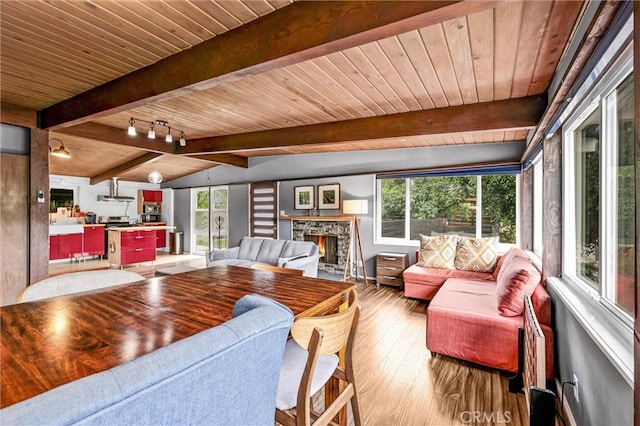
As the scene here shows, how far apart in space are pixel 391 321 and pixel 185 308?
107 inches

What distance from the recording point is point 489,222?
464 cm

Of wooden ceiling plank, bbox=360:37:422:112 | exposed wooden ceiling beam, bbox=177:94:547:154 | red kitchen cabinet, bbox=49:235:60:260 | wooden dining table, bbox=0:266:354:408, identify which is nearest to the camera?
wooden dining table, bbox=0:266:354:408

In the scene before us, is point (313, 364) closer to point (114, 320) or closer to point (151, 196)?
point (114, 320)

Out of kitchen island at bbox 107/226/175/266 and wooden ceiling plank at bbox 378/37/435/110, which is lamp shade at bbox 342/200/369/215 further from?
kitchen island at bbox 107/226/175/266

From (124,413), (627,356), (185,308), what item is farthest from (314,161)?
(124,413)

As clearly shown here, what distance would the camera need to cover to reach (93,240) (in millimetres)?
6930

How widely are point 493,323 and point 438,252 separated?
6.75 ft

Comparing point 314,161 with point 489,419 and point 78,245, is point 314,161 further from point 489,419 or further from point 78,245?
point 78,245

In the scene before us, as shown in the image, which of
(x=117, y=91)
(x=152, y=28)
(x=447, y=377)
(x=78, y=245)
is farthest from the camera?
(x=78, y=245)

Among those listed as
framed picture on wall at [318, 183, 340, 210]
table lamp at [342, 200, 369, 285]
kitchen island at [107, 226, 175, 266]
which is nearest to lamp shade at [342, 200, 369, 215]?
table lamp at [342, 200, 369, 285]

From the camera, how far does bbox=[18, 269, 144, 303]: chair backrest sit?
1562mm

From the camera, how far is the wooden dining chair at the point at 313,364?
3.46 feet

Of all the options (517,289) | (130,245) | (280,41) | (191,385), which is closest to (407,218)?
(517,289)

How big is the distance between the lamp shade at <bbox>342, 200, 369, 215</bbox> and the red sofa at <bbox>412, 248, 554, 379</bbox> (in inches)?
104
